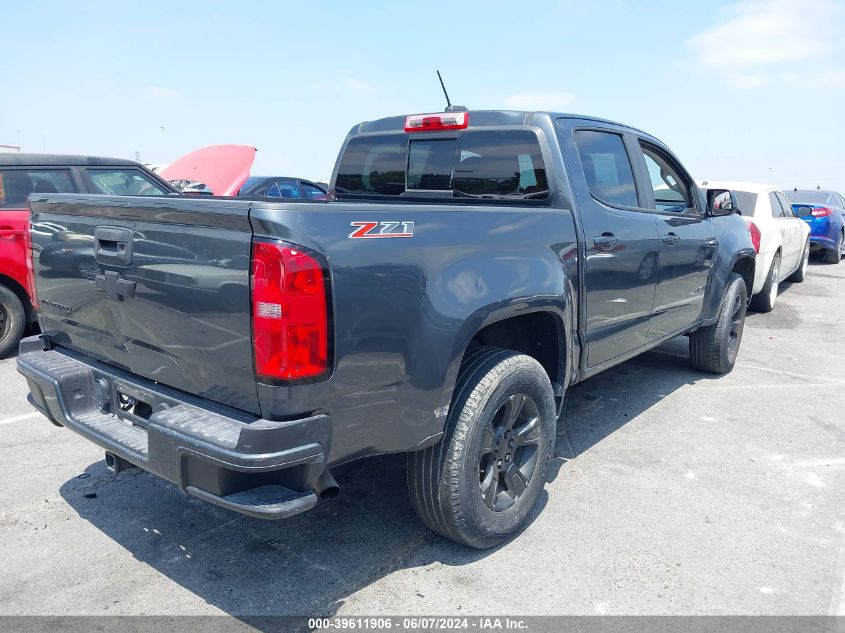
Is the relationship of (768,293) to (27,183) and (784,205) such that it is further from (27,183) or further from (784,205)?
(27,183)

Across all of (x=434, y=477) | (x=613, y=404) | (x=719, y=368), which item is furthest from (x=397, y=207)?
(x=719, y=368)

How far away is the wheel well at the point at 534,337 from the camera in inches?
134

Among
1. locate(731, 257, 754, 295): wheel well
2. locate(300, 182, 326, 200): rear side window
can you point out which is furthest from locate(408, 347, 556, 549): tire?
locate(300, 182, 326, 200): rear side window

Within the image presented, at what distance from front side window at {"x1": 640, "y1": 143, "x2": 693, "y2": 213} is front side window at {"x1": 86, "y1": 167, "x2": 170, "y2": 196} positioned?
4.40 m

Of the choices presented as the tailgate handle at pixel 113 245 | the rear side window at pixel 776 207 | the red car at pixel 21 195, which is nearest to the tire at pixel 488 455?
the tailgate handle at pixel 113 245

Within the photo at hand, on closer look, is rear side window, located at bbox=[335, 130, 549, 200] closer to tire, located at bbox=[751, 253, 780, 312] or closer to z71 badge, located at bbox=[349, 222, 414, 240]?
z71 badge, located at bbox=[349, 222, 414, 240]

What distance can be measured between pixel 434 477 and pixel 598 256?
5.12 ft

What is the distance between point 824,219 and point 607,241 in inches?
476

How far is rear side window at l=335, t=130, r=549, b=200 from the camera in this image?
146 inches

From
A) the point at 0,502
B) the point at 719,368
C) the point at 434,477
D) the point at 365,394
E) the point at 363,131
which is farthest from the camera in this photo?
the point at 719,368

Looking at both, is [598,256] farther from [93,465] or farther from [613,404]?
[93,465]

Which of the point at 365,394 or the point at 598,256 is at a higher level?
the point at 598,256

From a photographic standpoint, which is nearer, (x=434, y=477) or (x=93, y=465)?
(x=434, y=477)

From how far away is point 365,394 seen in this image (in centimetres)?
242
